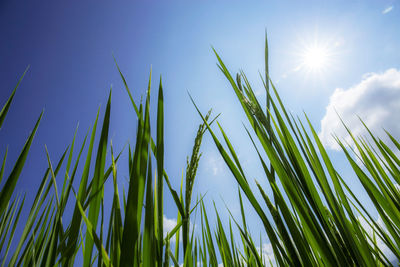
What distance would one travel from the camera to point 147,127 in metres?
0.44

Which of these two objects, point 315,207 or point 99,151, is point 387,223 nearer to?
point 315,207

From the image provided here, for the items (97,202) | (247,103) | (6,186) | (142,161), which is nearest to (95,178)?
(97,202)

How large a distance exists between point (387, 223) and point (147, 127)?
0.75 meters

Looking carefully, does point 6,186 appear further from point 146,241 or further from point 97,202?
point 146,241

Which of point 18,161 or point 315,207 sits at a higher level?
point 18,161

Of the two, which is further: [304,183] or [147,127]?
[304,183]

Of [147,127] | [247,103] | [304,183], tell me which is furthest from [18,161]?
[304,183]

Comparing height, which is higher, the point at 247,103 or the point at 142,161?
the point at 247,103

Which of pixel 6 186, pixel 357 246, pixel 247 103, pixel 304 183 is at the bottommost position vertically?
pixel 357 246

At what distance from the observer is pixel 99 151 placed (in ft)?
1.64

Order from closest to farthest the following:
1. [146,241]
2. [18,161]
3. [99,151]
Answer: [146,241]
[99,151]
[18,161]

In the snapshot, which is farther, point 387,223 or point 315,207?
point 387,223

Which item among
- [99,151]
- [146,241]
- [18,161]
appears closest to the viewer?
[146,241]

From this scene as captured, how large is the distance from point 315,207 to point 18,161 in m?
0.79
